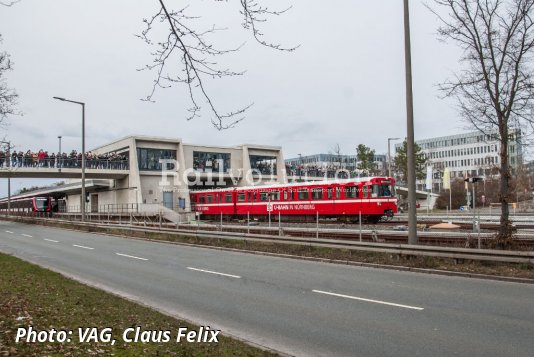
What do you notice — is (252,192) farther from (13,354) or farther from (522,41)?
(13,354)

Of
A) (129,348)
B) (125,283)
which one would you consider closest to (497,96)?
(125,283)

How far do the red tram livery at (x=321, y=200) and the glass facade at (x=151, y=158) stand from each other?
1606cm

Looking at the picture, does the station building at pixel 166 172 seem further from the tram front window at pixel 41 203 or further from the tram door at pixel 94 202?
the tram front window at pixel 41 203

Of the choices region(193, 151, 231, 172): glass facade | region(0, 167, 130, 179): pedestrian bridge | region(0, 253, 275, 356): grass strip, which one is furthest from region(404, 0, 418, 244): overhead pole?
region(193, 151, 231, 172): glass facade

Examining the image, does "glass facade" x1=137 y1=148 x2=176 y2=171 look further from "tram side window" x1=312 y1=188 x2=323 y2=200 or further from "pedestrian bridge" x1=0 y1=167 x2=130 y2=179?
"tram side window" x1=312 y1=188 x2=323 y2=200

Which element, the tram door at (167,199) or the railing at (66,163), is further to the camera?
the tram door at (167,199)

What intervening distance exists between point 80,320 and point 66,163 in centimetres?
4352

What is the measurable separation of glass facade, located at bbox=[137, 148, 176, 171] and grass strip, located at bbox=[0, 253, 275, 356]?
4512cm

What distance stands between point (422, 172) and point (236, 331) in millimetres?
71046

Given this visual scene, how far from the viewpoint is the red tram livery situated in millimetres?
29781

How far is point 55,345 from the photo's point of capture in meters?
5.36

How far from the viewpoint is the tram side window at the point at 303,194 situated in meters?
33.5

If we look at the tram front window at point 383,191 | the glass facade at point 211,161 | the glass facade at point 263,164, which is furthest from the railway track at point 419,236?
the glass facade at point 263,164

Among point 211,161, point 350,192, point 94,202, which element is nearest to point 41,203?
point 94,202
